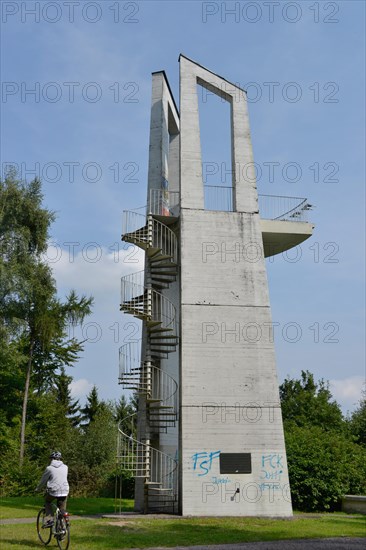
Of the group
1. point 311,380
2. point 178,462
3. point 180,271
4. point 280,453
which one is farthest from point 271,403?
point 311,380

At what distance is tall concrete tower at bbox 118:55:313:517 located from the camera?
51.1 ft

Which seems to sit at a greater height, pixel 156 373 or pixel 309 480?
pixel 156 373

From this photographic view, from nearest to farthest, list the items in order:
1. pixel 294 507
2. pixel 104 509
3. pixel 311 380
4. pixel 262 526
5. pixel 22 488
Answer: pixel 262 526 < pixel 104 509 < pixel 294 507 < pixel 22 488 < pixel 311 380

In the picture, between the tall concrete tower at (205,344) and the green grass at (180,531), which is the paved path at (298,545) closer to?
the green grass at (180,531)

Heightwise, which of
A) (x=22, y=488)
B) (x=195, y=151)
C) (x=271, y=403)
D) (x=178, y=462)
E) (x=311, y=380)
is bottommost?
(x=22, y=488)

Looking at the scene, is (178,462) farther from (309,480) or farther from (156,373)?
(309,480)

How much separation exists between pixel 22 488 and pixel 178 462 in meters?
11.2

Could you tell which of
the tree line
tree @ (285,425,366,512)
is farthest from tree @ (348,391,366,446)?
tree @ (285,425,366,512)

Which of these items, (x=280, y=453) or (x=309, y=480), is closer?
(x=280, y=453)

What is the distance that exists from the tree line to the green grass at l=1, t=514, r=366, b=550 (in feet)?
12.1

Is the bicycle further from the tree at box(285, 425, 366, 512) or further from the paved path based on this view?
the tree at box(285, 425, 366, 512)

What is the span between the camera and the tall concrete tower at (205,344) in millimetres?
15570

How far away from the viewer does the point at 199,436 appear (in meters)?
15.7

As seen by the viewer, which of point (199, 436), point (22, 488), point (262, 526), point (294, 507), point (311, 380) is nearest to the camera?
point (262, 526)
